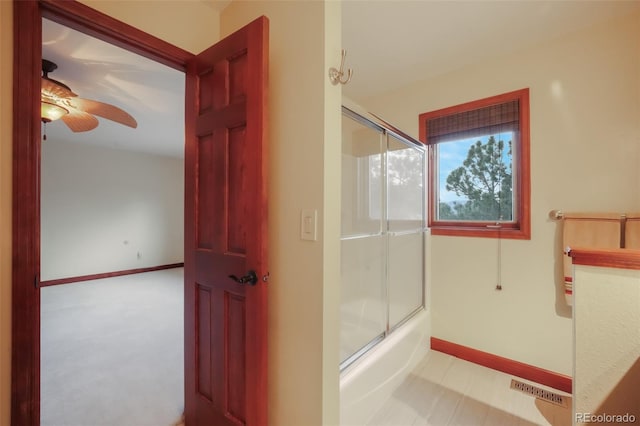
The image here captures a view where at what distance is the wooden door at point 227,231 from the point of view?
46.4 inches

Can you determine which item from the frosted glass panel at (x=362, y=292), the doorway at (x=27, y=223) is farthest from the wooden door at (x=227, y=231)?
the frosted glass panel at (x=362, y=292)

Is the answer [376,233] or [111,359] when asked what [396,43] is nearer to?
[376,233]

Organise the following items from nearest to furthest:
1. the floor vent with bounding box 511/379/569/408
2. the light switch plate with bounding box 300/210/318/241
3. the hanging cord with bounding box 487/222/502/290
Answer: the light switch plate with bounding box 300/210/318/241 → the floor vent with bounding box 511/379/569/408 → the hanging cord with bounding box 487/222/502/290

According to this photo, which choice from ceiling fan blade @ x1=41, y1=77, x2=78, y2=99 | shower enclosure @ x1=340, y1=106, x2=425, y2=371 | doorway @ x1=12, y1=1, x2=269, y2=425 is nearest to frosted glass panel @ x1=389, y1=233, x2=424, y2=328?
shower enclosure @ x1=340, y1=106, x2=425, y2=371

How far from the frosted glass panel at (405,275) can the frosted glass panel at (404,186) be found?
12 centimetres

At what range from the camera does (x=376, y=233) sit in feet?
6.85

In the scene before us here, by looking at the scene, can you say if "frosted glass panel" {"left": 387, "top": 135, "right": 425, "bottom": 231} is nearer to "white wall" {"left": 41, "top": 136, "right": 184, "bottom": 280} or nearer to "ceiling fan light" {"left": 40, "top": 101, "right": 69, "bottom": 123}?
"ceiling fan light" {"left": 40, "top": 101, "right": 69, "bottom": 123}

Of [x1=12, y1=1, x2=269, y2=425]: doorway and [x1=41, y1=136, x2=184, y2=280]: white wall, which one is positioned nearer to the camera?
[x1=12, y1=1, x2=269, y2=425]: doorway

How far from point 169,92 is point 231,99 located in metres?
1.95

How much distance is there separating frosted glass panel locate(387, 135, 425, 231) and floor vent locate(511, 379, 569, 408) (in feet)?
4.35

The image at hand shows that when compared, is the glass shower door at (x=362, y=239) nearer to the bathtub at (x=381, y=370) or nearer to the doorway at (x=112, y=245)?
the bathtub at (x=381, y=370)

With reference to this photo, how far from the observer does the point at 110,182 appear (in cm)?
530

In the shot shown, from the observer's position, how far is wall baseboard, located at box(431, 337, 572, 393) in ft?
6.34

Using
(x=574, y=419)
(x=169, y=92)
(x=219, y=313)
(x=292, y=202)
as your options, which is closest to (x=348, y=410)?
(x=219, y=313)
